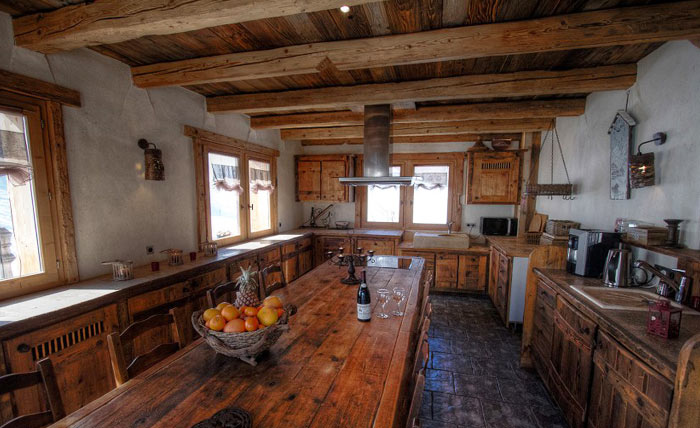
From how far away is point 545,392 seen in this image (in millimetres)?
2316

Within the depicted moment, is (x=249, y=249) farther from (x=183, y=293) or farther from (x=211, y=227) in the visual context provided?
(x=183, y=293)

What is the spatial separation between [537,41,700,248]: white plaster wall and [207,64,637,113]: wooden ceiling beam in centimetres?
26

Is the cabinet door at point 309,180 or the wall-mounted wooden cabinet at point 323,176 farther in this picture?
the cabinet door at point 309,180

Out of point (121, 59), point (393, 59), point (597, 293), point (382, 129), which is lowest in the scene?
point (597, 293)

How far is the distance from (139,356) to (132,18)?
5.99ft

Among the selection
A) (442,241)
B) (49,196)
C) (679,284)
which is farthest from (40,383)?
(442,241)

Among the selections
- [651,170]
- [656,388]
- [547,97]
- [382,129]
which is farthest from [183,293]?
[547,97]

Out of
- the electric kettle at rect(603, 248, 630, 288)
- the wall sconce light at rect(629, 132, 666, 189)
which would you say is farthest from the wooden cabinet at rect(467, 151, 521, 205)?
the electric kettle at rect(603, 248, 630, 288)

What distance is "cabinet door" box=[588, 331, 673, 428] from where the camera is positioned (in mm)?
1175

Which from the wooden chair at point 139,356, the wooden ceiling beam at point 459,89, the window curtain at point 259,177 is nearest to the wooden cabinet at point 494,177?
the wooden ceiling beam at point 459,89

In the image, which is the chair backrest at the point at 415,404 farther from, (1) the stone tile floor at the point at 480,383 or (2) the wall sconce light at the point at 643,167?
(2) the wall sconce light at the point at 643,167

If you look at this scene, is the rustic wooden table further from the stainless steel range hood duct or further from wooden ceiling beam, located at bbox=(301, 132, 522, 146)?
wooden ceiling beam, located at bbox=(301, 132, 522, 146)

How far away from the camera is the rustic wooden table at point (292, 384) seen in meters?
1.00

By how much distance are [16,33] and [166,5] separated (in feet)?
3.86
